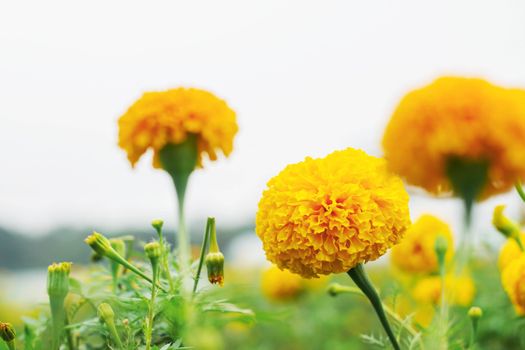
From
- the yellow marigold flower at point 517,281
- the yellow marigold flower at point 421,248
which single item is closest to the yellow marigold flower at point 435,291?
the yellow marigold flower at point 421,248

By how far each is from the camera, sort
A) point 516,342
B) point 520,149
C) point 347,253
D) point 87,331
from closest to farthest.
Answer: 1. point 520,149
2. point 347,253
3. point 87,331
4. point 516,342

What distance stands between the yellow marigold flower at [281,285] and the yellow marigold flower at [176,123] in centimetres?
209

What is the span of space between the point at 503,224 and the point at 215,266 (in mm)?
483

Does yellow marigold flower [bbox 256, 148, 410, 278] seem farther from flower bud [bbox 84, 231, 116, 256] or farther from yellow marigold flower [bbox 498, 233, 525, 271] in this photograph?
yellow marigold flower [bbox 498, 233, 525, 271]

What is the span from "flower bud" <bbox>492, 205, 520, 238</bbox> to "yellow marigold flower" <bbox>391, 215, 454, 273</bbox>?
109 cm

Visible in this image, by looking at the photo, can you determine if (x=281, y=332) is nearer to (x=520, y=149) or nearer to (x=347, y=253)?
(x=347, y=253)

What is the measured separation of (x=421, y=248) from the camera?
92.5 inches

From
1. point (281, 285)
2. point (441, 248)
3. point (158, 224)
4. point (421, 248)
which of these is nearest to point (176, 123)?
point (158, 224)

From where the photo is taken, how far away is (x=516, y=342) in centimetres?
256

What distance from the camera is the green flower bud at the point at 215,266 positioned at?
104cm

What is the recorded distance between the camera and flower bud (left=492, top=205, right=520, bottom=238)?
46.7 inches

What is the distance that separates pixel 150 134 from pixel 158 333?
1.19 feet

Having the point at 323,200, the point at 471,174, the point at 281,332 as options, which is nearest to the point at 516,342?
the point at 281,332

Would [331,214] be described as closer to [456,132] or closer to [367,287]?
[367,287]
